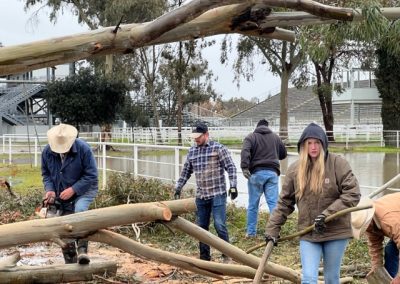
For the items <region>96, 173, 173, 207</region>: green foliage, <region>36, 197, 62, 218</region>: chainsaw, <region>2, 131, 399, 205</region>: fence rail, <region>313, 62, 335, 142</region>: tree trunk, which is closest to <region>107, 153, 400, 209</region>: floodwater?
<region>2, 131, 399, 205</region>: fence rail

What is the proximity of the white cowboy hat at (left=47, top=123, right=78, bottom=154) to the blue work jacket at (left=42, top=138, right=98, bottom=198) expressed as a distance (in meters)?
0.13

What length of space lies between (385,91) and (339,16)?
34.6 m

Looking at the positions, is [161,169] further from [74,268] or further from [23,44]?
[23,44]

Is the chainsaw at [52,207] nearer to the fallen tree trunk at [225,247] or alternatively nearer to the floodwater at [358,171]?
the fallen tree trunk at [225,247]

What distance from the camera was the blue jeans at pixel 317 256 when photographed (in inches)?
193

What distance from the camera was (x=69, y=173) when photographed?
6.64 m

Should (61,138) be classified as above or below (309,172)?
above

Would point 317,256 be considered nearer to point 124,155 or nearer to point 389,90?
point 124,155

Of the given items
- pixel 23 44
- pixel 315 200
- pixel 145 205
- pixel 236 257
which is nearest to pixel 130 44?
pixel 23 44

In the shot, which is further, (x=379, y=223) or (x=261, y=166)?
(x=261, y=166)

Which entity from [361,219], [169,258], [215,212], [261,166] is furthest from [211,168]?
[361,219]

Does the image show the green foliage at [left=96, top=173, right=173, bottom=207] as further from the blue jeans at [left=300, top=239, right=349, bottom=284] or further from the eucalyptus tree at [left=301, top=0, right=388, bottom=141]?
the blue jeans at [left=300, top=239, right=349, bottom=284]

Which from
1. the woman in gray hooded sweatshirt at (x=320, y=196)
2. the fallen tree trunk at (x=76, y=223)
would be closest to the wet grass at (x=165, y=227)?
the woman in gray hooded sweatshirt at (x=320, y=196)

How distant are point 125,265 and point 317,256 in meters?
3.13
